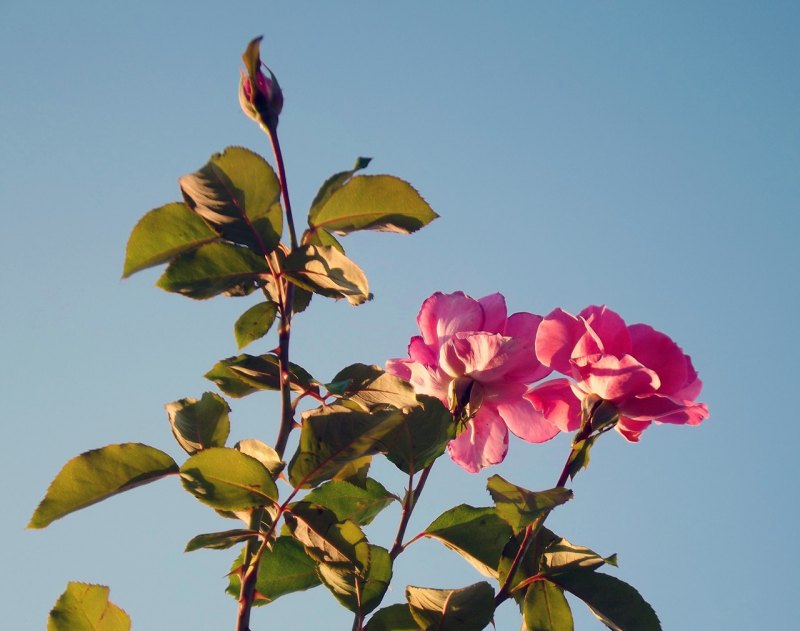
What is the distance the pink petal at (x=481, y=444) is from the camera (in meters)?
1.01

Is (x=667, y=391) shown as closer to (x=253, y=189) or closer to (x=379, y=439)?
(x=379, y=439)

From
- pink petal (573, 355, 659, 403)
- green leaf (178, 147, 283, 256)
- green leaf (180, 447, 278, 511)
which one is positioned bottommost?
green leaf (180, 447, 278, 511)

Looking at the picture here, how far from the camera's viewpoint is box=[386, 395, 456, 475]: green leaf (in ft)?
2.74

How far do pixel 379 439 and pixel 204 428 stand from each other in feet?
0.72

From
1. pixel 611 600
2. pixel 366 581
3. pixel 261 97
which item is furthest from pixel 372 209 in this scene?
pixel 611 600

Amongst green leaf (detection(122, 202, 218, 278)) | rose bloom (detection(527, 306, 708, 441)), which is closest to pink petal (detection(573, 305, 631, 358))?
rose bloom (detection(527, 306, 708, 441))

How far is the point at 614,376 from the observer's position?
884 mm

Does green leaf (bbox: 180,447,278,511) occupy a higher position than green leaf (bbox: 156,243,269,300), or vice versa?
green leaf (bbox: 156,243,269,300)

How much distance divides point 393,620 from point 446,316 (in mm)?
362

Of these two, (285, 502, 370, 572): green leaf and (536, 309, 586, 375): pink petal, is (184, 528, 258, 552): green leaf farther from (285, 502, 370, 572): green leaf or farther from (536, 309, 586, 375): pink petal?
(536, 309, 586, 375): pink petal

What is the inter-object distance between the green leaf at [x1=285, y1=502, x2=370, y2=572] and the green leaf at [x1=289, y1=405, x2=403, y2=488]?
31 millimetres

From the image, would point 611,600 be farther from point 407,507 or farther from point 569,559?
point 407,507

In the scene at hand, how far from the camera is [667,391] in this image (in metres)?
0.94

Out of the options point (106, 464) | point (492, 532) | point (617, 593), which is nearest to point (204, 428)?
point (106, 464)
